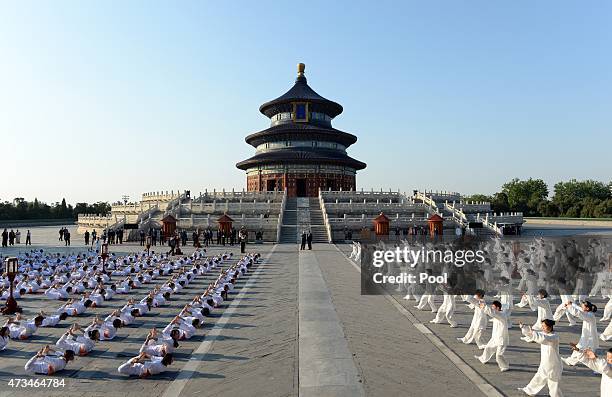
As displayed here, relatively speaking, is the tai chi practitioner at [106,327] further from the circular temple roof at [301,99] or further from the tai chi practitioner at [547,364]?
the circular temple roof at [301,99]

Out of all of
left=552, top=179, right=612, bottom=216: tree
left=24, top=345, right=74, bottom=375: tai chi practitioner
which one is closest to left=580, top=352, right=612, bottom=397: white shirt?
left=24, top=345, right=74, bottom=375: tai chi practitioner

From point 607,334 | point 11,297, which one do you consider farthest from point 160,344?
point 607,334

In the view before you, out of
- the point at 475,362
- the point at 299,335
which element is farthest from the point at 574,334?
the point at 299,335

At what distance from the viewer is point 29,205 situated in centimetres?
8938

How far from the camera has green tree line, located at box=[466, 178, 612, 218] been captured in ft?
262

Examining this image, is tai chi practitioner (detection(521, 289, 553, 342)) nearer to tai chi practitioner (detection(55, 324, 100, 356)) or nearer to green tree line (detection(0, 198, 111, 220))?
tai chi practitioner (detection(55, 324, 100, 356))

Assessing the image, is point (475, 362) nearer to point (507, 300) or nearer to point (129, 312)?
point (507, 300)

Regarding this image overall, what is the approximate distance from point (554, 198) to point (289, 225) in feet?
278

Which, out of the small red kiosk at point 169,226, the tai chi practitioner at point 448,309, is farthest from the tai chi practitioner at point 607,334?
the small red kiosk at point 169,226

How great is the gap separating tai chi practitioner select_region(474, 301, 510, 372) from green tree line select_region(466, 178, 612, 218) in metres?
78.6

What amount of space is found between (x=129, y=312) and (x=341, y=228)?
86.6ft

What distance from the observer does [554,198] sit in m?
102

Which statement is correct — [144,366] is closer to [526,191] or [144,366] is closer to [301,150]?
[301,150]

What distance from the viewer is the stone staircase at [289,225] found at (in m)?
36.8
